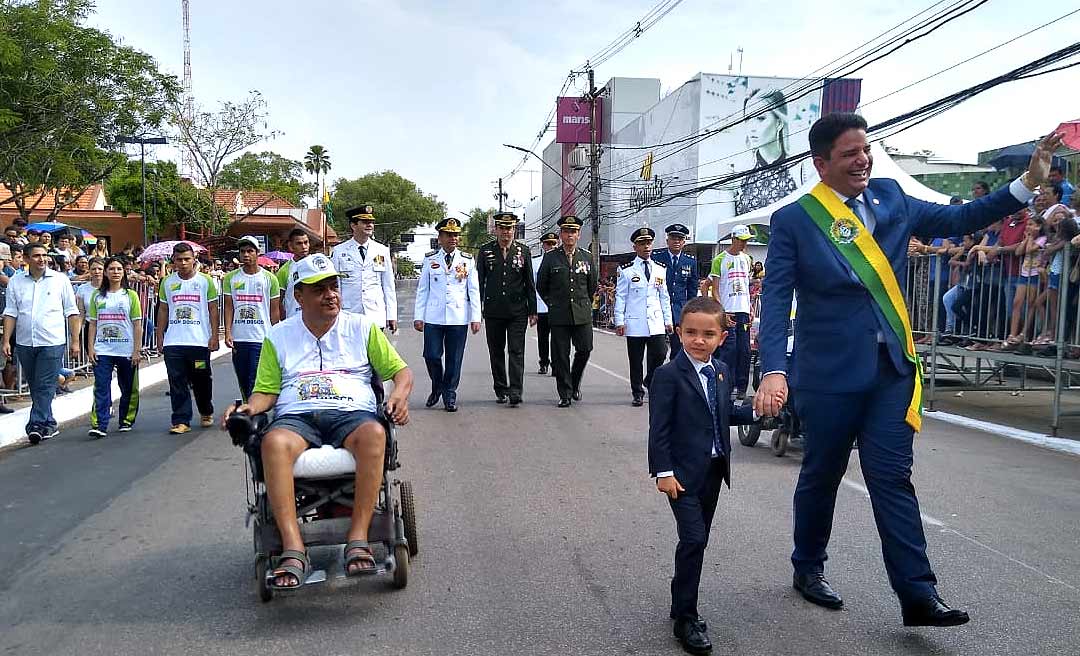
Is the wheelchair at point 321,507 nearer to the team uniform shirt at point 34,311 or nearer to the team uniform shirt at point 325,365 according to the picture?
the team uniform shirt at point 325,365

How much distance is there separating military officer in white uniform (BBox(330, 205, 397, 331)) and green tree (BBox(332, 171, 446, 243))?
276 feet

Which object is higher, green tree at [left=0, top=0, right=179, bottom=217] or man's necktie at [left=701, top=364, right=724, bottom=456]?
green tree at [left=0, top=0, right=179, bottom=217]

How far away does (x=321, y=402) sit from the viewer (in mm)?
4617

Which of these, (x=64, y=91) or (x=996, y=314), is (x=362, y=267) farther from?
(x=64, y=91)

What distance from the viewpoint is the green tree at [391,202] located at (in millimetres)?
93938

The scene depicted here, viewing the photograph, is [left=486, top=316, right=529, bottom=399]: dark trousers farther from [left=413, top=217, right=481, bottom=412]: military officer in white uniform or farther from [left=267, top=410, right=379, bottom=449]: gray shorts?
[left=267, top=410, right=379, bottom=449]: gray shorts

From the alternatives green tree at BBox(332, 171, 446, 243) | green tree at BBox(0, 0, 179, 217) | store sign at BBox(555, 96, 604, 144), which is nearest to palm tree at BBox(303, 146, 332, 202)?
green tree at BBox(332, 171, 446, 243)

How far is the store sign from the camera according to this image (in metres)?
Answer: 63.2

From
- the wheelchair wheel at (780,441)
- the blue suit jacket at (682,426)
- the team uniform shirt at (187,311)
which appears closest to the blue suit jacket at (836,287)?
the blue suit jacket at (682,426)

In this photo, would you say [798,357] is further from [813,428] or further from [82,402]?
[82,402]

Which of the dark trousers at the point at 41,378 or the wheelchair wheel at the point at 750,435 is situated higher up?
the dark trousers at the point at 41,378

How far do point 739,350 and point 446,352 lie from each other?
11.5 feet

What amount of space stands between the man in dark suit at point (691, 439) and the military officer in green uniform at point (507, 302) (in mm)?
6621

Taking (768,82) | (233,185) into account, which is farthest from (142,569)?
(233,185)
